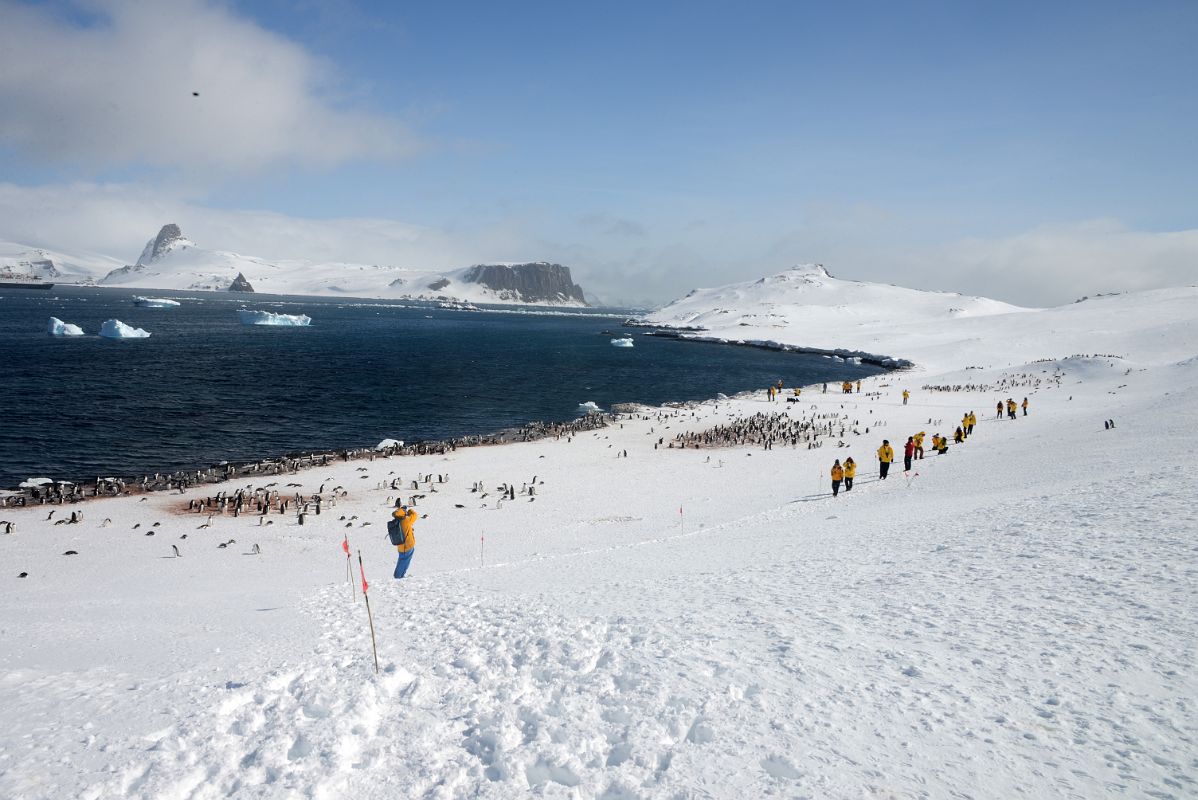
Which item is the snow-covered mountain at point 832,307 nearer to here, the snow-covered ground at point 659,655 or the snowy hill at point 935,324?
the snowy hill at point 935,324

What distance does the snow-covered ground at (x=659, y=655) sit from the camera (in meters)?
5.30

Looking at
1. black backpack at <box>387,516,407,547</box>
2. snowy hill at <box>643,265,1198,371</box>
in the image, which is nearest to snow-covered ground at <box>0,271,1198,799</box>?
black backpack at <box>387,516,407,547</box>

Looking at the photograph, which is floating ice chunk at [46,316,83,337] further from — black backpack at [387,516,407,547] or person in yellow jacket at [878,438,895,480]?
person in yellow jacket at [878,438,895,480]

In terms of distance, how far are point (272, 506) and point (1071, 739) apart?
78.0 feet

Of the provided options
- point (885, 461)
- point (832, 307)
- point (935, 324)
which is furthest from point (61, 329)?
point (832, 307)

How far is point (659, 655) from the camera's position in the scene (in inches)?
287

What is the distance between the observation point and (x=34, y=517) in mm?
21391

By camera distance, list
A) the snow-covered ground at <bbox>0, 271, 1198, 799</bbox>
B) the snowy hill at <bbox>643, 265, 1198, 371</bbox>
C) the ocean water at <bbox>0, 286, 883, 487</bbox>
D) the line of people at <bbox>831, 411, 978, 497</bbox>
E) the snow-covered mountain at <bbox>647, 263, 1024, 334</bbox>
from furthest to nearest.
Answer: the snow-covered mountain at <bbox>647, 263, 1024, 334</bbox>
the snowy hill at <bbox>643, 265, 1198, 371</bbox>
the ocean water at <bbox>0, 286, 883, 487</bbox>
the line of people at <bbox>831, 411, 978, 497</bbox>
the snow-covered ground at <bbox>0, 271, 1198, 799</bbox>

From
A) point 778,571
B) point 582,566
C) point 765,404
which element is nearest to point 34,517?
point 582,566

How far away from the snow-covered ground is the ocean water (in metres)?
17.6

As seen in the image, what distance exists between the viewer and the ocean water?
33844 millimetres

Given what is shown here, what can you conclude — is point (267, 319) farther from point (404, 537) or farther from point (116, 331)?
point (404, 537)

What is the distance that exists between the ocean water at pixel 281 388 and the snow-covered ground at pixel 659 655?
17.6 m

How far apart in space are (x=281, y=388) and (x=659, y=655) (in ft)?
170
